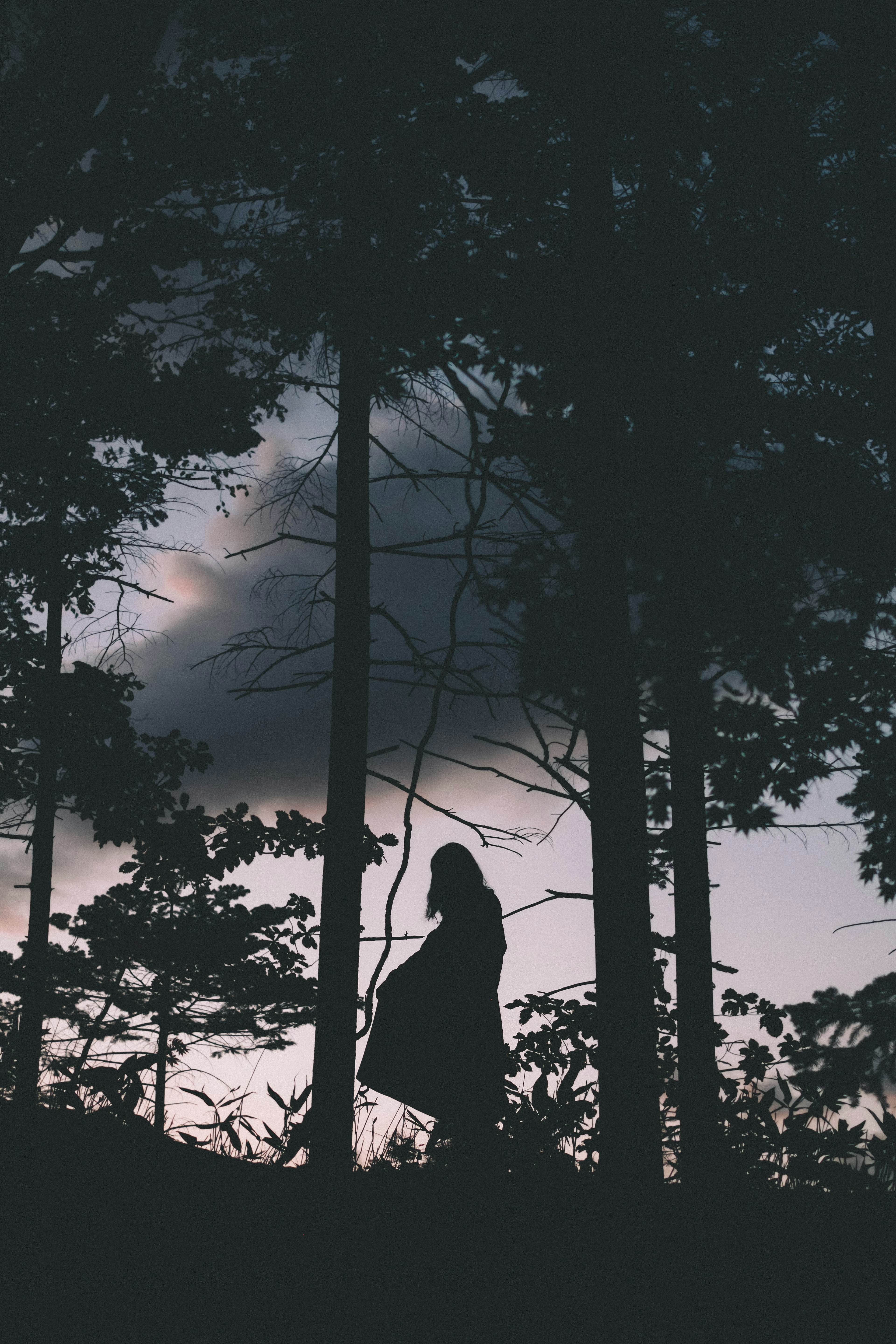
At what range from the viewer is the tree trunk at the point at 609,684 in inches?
173

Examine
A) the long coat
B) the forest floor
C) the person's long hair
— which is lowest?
the forest floor

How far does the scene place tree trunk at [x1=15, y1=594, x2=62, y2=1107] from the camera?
1009 cm

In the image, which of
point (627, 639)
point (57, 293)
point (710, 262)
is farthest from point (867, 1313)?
point (57, 293)

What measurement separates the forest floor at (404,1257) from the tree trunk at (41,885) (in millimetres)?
6227

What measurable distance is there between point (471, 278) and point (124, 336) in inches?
228

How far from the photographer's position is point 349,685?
21.2ft

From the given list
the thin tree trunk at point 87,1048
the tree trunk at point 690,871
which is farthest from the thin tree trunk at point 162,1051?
the tree trunk at point 690,871

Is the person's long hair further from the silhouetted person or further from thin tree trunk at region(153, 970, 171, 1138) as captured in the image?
thin tree trunk at region(153, 970, 171, 1138)

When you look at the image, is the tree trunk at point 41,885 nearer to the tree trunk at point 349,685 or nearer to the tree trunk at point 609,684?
the tree trunk at point 349,685

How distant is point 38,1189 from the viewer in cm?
401

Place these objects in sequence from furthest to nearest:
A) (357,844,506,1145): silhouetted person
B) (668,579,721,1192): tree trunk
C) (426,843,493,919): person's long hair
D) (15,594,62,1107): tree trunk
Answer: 1. (15,594,62,1107): tree trunk
2. (668,579,721,1192): tree trunk
3. (426,843,493,919): person's long hair
4. (357,844,506,1145): silhouetted person

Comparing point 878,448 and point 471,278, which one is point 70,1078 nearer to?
point 471,278

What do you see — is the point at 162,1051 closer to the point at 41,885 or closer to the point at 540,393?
the point at 540,393

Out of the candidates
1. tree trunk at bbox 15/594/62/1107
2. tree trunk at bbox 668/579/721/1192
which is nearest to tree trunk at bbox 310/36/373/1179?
tree trunk at bbox 668/579/721/1192
